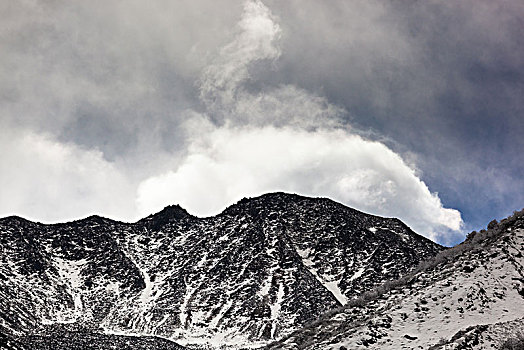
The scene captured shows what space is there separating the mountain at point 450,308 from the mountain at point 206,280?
96728 mm

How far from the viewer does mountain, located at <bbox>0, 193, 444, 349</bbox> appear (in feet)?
458

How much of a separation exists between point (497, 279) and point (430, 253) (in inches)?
6000

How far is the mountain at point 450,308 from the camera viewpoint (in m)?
28.3

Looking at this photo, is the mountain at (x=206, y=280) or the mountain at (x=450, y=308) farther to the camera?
the mountain at (x=206, y=280)

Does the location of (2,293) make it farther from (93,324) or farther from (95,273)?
(95,273)

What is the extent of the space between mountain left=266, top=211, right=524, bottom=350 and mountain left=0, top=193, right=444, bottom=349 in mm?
96728

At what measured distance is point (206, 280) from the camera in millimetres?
171125

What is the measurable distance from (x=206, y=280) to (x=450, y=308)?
478ft

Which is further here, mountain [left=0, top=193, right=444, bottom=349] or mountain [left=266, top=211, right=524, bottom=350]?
mountain [left=0, top=193, right=444, bottom=349]

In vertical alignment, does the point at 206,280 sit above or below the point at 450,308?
above

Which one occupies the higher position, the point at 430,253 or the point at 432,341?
the point at 430,253

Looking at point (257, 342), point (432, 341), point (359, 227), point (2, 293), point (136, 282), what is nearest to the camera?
point (432, 341)

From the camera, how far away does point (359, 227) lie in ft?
627

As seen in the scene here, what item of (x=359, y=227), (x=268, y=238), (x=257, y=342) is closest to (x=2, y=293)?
(x=257, y=342)
